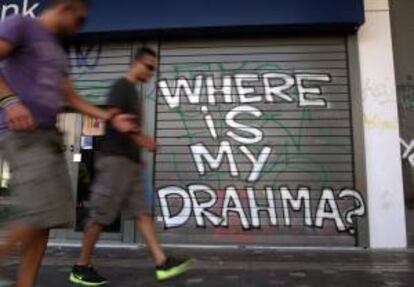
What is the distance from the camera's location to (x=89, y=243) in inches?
181

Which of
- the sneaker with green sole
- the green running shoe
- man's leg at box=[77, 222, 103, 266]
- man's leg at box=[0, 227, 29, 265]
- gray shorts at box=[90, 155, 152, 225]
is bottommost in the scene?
the green running shoe

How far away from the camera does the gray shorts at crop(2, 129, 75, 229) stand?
3.12 m

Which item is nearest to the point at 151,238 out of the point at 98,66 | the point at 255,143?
the point at 255,143

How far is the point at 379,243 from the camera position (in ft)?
24.4

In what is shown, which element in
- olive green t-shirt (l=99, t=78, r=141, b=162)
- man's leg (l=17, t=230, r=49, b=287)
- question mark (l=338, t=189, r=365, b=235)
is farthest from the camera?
question mark (l=338, t=189, r=365, b=235)

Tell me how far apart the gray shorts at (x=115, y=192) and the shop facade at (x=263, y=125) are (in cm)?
325

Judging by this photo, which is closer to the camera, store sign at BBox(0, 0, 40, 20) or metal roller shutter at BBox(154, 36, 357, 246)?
metal roller shutter at BBox(154, 36, 357, 246)

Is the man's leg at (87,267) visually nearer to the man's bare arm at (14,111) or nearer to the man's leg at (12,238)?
the man's leg at (12,238)

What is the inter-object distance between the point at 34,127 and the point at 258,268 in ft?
10.1

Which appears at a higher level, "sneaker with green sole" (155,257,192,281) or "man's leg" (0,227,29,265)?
"man's leg" (0,227,29,265)

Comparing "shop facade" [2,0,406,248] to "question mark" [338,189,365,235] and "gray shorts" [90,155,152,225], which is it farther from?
"gray shorts" [90,155,152,225]

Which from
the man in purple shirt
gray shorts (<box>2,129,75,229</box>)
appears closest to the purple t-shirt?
the man in purple shirt

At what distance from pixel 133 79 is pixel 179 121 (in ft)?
10.9

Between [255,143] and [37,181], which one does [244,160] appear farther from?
[37,181]
